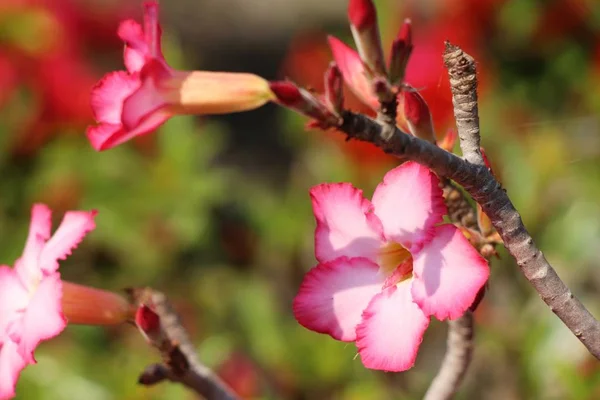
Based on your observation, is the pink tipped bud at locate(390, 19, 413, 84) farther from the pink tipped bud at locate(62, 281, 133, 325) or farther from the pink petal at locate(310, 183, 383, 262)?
the pink tipped bud at locate(62, 281, 133, 325)

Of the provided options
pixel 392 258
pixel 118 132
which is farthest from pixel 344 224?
pixel 118 132

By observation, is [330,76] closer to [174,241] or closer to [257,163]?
[174,241]

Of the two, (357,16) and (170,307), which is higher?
(357,16)

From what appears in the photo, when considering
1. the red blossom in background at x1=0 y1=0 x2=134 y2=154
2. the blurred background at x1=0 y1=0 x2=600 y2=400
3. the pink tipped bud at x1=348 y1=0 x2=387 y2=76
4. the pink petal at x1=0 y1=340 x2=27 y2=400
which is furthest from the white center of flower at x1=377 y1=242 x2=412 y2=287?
the red blossom in background at x1=0 y1=0 x2=134 y2=154

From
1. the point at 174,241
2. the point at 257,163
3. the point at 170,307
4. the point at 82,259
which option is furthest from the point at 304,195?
the point at 257,163

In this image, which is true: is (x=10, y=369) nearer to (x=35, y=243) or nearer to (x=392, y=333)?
(x=35, y=243)
